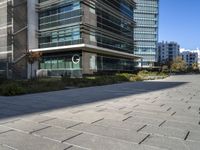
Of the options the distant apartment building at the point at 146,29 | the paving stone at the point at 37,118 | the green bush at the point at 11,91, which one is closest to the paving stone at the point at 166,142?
the paving stone at the point at 37,118

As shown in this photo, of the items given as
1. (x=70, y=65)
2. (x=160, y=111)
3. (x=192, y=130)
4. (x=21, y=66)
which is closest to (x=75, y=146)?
(x=192, y=130)

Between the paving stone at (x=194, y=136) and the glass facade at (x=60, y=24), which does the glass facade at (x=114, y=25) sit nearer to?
the glass facade at (x=60, y=24)

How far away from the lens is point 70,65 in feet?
130

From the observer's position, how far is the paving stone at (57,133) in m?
5.51

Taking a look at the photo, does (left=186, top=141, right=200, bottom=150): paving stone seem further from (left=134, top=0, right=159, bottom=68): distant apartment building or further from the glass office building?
(left=134, top=0, right=159, bottom=68): distant apartment building

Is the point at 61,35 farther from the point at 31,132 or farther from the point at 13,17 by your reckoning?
the point at 31,132

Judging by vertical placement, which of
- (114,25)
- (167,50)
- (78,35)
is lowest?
(78,35)

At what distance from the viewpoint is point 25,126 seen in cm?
653

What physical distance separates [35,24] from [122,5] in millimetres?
19262

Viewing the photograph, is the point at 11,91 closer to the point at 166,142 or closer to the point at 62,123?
the point at 62,123

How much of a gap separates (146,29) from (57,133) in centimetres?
11569

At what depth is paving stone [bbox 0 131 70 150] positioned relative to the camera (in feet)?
16.0

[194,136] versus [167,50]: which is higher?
[167,50]

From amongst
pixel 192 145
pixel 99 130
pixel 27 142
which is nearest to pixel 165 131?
pixel 192 145
